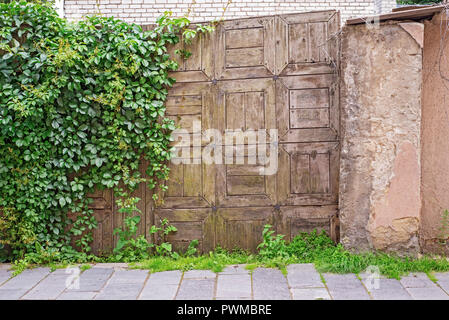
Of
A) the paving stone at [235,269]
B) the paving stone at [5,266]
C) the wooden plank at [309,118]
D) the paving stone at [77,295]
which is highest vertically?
the wooden plank at [309,118]

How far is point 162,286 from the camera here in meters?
3.63

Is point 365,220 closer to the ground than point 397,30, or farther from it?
closer to the ground

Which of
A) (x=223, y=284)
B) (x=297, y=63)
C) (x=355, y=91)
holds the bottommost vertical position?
(x=223, y=284)

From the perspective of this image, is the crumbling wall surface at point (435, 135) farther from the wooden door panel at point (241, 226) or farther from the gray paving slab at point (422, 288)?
the wooden door panel at point (241, 226)

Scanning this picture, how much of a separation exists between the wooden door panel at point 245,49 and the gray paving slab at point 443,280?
2.51 metres

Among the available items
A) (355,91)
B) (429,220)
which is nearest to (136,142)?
(355,91)

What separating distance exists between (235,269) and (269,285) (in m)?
0.54

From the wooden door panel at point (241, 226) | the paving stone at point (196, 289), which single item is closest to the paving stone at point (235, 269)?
the paving stone at point (196, 289)

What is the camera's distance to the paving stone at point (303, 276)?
3.58 meters

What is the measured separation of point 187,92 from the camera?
453cm

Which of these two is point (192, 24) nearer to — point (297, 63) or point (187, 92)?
point (187, 92)

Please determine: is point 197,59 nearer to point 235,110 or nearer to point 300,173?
point 235,110

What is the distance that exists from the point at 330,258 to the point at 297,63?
79.9 inches

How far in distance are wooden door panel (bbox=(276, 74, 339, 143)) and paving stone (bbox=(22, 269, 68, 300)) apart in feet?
8.35
